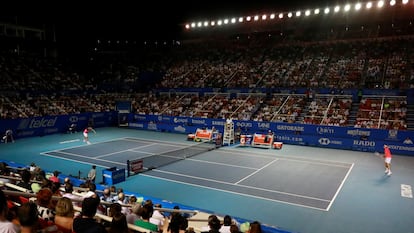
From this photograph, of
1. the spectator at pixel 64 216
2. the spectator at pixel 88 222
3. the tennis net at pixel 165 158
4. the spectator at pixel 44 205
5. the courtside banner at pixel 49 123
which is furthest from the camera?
the courtside banner at pixel 49 123

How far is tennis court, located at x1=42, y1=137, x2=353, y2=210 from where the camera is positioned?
15.2 m

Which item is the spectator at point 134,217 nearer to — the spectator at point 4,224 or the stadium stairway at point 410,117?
the spectator at point 4,224

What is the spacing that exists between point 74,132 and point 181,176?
2077cm

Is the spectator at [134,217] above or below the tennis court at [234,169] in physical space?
above

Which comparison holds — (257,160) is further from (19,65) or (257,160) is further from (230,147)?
(19,65)

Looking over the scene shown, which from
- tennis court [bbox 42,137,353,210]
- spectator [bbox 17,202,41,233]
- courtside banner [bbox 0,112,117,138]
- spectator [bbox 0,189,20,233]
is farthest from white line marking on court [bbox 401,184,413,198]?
courtside banner [bbox 0,112,117,138]

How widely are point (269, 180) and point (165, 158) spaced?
7.97 metres

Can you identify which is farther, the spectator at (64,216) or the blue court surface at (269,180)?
the blue court surface at (269,180)

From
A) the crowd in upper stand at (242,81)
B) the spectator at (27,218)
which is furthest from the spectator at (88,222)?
the crowd in upper stand at (242,81)

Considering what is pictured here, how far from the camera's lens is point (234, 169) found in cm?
1933

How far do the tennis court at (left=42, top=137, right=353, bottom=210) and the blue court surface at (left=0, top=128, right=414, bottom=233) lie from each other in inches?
1.8

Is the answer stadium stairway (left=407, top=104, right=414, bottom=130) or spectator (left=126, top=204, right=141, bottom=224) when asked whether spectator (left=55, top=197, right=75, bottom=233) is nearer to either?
spectator (left=126, top=204, right=141, bottom=224)

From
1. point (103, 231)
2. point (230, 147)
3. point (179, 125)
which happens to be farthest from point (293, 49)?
point (103, 231)

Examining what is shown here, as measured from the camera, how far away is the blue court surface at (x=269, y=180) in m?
12.4
